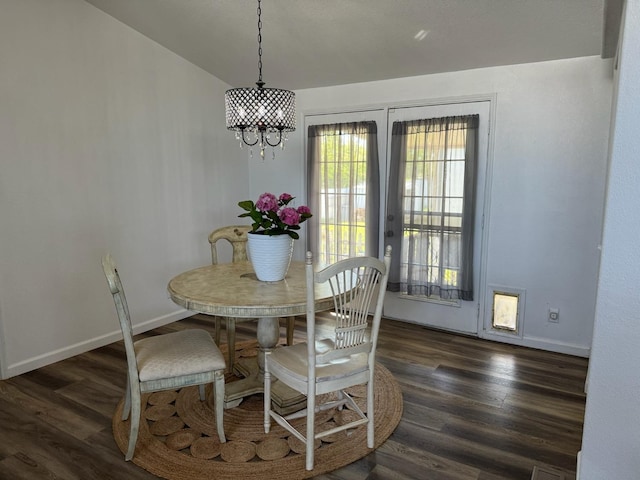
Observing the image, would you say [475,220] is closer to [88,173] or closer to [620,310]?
[620,310]

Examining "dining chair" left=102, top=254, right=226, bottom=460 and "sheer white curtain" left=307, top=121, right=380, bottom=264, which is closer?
"dining chair" left=102, top=254, right=226, bottom=460

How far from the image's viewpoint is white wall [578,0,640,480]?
1.50m

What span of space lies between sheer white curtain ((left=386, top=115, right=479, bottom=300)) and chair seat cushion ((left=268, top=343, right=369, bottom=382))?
188 cm

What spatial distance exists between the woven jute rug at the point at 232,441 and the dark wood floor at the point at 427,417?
0.08m

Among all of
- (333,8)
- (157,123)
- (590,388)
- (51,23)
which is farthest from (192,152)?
(590,388)

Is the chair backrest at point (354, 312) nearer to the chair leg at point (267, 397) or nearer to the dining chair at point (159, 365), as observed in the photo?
the chair leg at point (267, 397)

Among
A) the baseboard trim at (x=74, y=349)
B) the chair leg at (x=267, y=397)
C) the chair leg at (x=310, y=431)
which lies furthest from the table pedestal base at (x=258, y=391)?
the baseboard trim at (x=74, y=349)

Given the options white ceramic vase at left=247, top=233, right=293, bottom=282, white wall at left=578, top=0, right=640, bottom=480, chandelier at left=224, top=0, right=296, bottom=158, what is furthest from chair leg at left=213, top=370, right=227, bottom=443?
white wall at left=578, top=0, right=640, bottom=480

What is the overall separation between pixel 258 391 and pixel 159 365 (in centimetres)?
80

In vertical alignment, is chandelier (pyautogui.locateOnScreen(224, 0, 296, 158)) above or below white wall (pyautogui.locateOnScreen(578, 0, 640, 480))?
above

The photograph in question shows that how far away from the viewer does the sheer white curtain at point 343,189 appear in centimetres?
413

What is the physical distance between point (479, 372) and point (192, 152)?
130 inches

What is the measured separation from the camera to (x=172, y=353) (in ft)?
7.33

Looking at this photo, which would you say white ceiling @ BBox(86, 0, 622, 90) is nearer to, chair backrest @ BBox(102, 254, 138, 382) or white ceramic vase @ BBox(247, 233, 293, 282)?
white ceramic vase @ BBox(247, 233, 293, 282)
